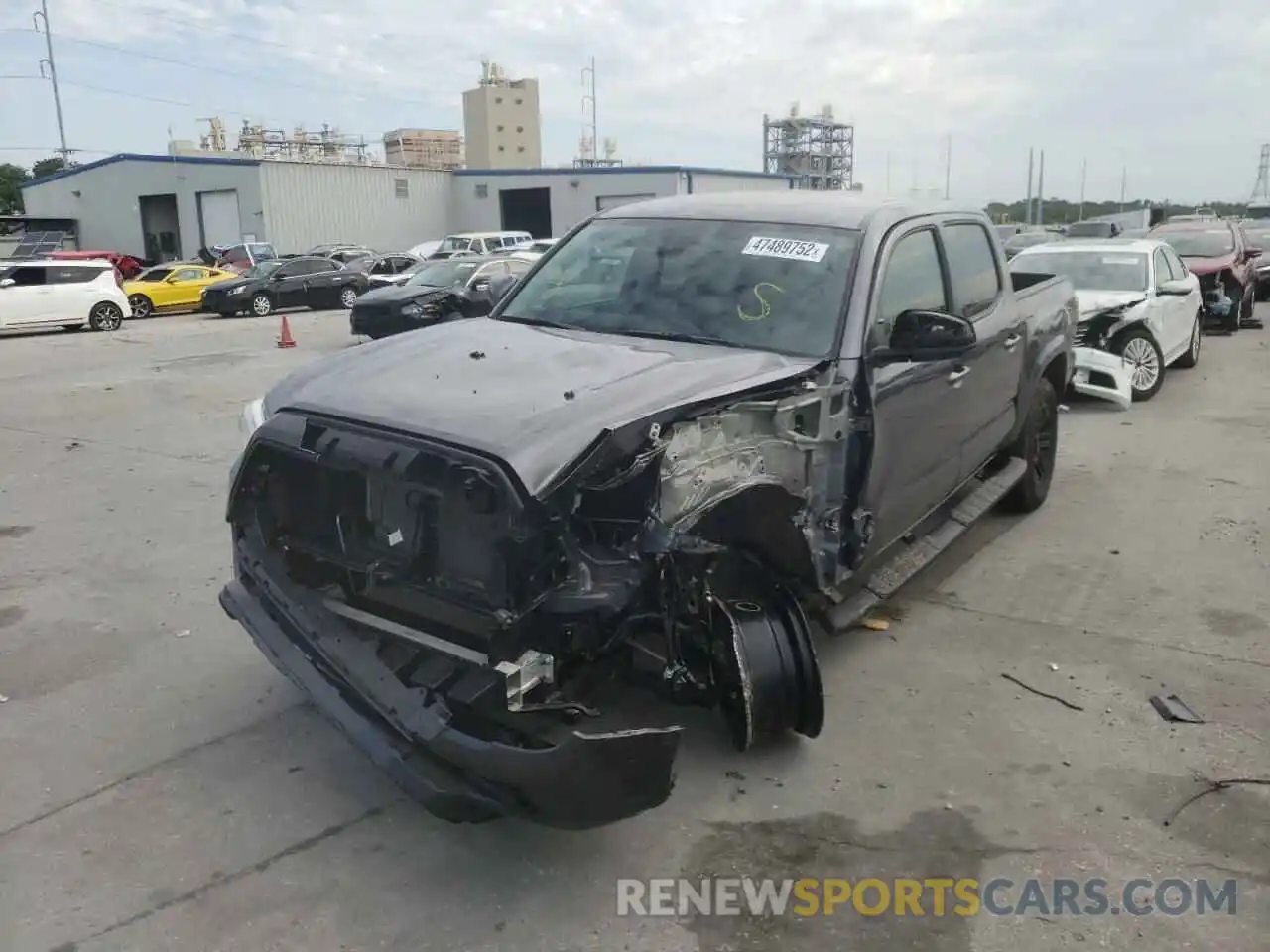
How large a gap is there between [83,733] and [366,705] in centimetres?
167

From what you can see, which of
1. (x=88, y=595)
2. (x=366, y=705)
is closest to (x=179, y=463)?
(x=88, y=595)

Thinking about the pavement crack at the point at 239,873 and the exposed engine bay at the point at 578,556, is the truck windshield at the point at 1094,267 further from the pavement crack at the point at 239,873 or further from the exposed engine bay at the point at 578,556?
the pavement crack at the point at 239,873

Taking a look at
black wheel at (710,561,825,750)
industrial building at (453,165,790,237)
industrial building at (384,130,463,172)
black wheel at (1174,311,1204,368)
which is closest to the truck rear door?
black wheel at (710,561,825,750)

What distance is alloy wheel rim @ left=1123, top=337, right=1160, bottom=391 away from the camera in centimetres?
1113

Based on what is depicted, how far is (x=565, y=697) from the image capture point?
10.2 feet

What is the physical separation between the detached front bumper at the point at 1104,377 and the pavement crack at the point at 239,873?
9.12 m

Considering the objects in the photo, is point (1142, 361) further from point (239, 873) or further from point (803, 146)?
point (803, 146)

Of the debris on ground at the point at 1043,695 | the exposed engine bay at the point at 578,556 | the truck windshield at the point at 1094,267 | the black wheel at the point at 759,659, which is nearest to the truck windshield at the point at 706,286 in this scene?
the exposed engine bay at the point at 578,556

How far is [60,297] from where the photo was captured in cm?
2170

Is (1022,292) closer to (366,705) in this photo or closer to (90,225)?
(366,705)

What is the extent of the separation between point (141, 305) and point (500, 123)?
77.2m

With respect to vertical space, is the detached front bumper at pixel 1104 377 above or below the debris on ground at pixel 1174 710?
above

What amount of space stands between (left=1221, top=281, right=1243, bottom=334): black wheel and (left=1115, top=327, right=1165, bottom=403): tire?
690cm

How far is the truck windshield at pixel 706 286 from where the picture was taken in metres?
4.25
